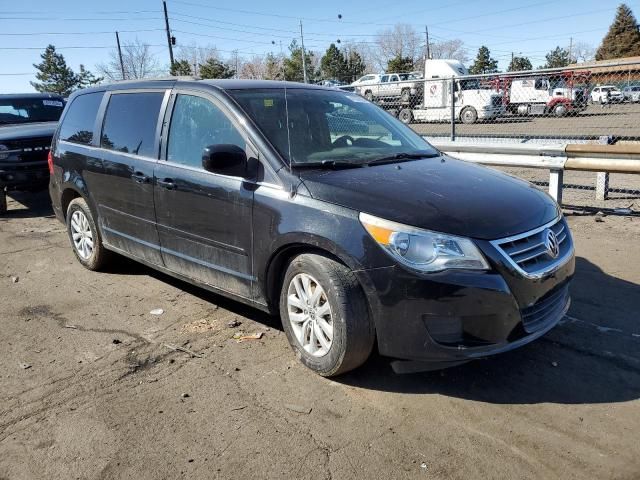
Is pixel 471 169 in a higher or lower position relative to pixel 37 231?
higher

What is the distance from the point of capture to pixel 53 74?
199ft

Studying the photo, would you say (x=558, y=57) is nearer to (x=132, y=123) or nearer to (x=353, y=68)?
(x=353, y=68)

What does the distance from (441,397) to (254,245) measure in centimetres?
150

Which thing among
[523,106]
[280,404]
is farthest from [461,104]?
[280,404]

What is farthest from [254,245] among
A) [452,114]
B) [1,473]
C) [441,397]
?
[452,114]

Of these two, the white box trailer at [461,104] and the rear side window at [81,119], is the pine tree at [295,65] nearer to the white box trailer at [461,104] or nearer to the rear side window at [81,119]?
the white box trailer at [461,104]

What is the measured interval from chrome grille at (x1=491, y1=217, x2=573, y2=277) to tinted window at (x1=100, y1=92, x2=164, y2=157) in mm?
2849

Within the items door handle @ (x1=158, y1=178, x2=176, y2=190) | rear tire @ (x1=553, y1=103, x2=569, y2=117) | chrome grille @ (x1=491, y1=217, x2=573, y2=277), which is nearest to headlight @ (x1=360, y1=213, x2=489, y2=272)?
chrome grille @ (x1=491, y1=217, x2=573, y2=277)

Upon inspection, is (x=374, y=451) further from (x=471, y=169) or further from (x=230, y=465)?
(x=471, y=169)

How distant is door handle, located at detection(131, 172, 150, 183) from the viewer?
4.43 m

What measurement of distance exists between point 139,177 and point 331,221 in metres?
2.09

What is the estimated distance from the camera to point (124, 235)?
4.93 m

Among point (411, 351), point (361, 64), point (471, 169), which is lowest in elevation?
point (411, 351)

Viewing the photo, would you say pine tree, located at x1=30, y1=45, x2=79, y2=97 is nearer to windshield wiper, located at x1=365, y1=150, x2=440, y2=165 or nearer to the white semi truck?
the white semi truck
